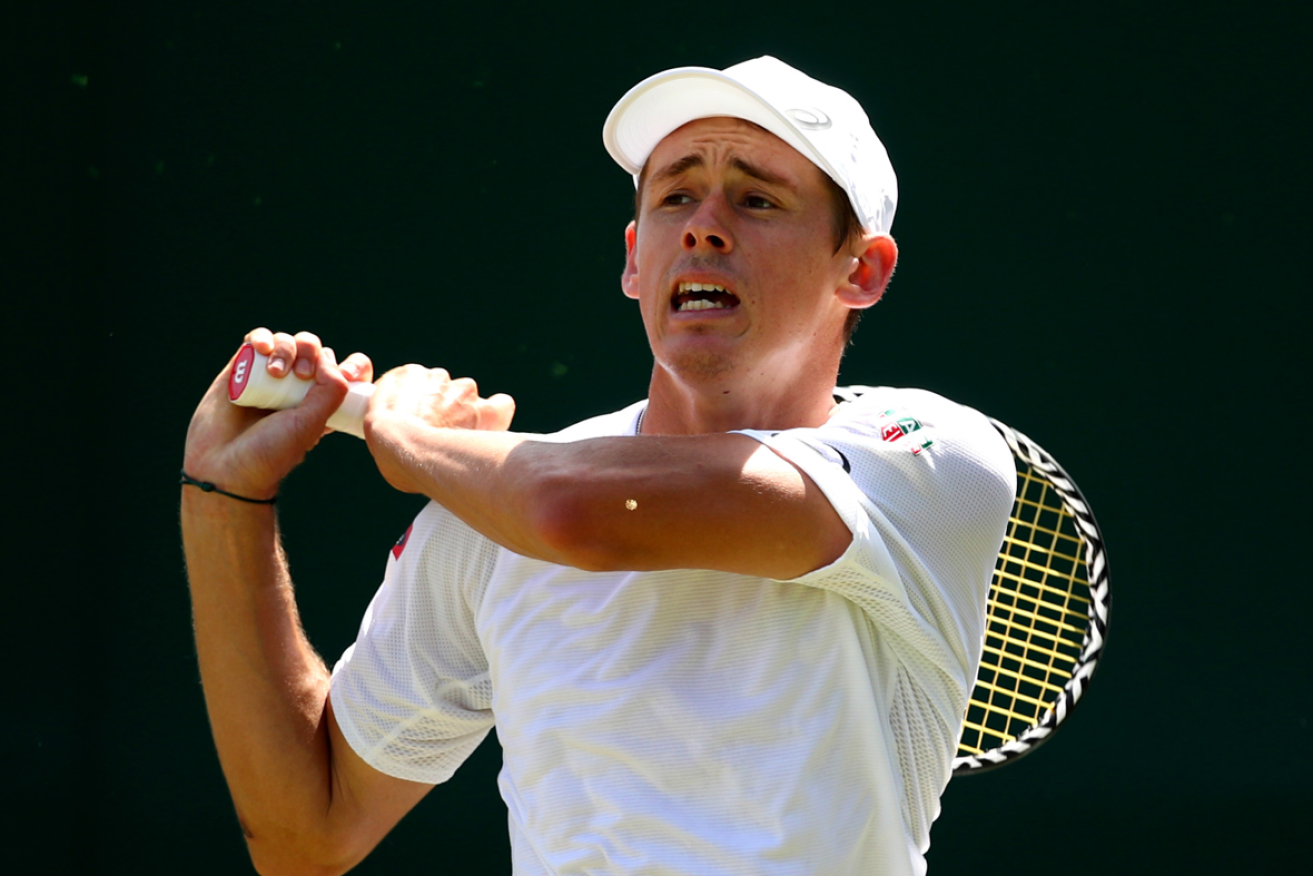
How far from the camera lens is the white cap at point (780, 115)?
1816 millimetres

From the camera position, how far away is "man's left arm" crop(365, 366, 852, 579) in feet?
5.03

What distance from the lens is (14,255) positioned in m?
3.88

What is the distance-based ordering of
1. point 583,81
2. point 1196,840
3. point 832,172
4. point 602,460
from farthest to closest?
point 583,81
point 1196,840
point 832,172
point 602,460

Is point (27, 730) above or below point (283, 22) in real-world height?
below

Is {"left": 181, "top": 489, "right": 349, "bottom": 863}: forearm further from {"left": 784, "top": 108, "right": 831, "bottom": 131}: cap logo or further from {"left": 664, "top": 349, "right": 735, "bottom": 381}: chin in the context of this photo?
{"left": 784, "top": 108, "right": 831, "bottom": 131}: cap logo

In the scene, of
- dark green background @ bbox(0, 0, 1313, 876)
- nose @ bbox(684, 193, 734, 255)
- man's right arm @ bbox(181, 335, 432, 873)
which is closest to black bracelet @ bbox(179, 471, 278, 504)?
man's right arm @ bbox(181, 335, 432, 873)

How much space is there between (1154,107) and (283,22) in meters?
2.39

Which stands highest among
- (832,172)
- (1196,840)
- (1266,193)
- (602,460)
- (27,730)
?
(1266,193)

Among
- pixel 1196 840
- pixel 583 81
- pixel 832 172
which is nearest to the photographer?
pixel 832 172

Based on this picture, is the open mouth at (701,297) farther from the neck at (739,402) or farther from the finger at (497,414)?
the finger at (497,414)

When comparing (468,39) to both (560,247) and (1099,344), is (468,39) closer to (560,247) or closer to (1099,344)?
(560,247)

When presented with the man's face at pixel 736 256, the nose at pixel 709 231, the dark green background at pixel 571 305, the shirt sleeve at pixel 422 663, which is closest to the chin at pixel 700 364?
the man's face at pixel 736 256

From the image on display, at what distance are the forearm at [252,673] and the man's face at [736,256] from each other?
600 millimetres

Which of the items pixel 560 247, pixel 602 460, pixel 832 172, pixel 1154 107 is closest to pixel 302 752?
pixel 602 460
